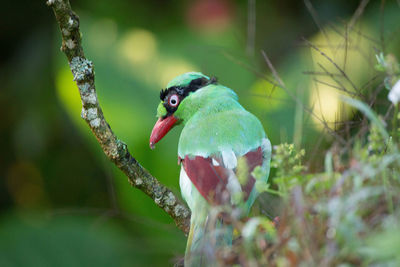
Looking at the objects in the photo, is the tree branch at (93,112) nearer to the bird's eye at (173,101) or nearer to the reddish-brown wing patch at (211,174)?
the reddish-brown wing patch at (211,174)

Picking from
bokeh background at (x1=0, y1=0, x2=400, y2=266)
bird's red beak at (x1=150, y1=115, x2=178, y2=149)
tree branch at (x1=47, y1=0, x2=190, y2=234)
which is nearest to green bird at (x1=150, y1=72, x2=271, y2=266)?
bird's red beak at (x1=150, y1=115, x2=178, y2=149)

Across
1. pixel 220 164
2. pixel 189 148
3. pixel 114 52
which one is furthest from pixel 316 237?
pixel 114 52

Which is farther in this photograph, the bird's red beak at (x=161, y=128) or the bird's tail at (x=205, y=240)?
the bird's red beak at (x=161, y=128)

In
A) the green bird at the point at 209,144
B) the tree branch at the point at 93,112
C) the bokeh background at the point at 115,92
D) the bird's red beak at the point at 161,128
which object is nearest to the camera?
the tree branch at the point at 93,112

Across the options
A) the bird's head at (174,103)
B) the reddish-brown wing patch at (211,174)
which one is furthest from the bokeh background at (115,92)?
the reddish-brown wing patch at (211,174)

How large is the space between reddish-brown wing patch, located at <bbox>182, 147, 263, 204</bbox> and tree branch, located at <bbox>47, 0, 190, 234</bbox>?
0.13 meters

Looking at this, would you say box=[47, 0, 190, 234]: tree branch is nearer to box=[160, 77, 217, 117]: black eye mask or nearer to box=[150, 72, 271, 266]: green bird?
box=[150, 72, 271, 266]: green bird

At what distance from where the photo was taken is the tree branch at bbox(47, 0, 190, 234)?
63.0 inches

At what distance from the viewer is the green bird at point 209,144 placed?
5.84ft

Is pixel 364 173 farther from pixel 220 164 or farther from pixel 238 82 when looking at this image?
pixel 238 82

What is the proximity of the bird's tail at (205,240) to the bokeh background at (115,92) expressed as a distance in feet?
4.70

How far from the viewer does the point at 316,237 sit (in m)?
1.04

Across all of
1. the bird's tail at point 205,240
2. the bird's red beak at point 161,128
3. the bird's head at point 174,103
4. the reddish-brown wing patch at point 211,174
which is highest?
the bird's head at point 174,103

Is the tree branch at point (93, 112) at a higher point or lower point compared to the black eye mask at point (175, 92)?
lower
